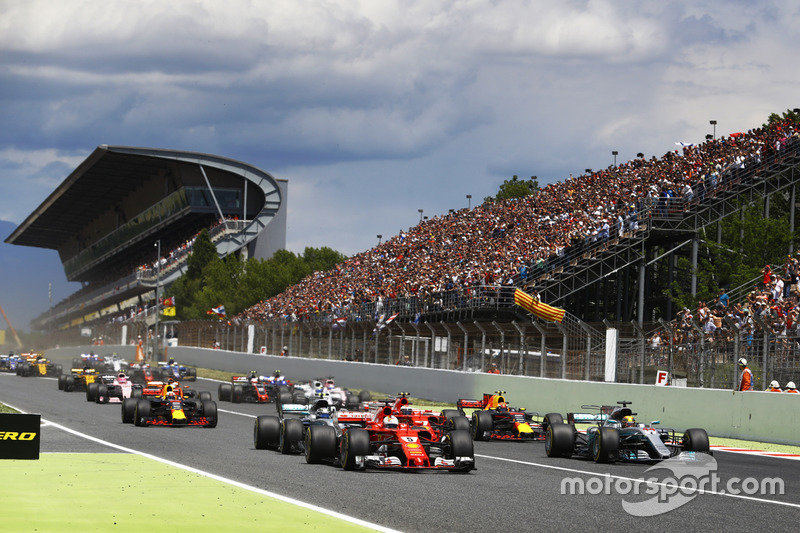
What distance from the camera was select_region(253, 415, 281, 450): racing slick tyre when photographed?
55.6ft

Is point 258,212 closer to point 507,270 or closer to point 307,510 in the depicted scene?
point 507,270

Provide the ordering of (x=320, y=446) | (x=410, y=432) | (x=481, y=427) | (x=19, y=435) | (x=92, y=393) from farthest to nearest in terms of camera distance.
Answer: (x=92, y=393) < (x=481, y=427) < (x=320, y=446) < (x=410, y=432) < (x=19, y=435)

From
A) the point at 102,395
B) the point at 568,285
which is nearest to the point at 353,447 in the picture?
the point at 102,395

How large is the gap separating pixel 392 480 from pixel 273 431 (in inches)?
171

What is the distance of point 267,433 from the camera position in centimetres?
1695

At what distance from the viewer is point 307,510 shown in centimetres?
1021

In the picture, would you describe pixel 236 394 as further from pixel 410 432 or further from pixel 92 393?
pixel 410 432

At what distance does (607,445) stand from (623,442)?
415 millimetres

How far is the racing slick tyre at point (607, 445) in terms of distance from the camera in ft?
51.5

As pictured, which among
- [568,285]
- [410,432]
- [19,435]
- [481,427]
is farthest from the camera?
[568,285]

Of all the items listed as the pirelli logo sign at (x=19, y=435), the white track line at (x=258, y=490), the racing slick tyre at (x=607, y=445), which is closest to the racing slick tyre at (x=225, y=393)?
the white track line at (x=258, y=490)

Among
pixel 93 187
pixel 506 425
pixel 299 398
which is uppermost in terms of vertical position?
pixel 93 187

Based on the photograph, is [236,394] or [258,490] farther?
[236,394]

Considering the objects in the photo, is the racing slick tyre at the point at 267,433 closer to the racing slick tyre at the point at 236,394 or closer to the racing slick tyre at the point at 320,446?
the racing slick tyre at the point at 320,446
